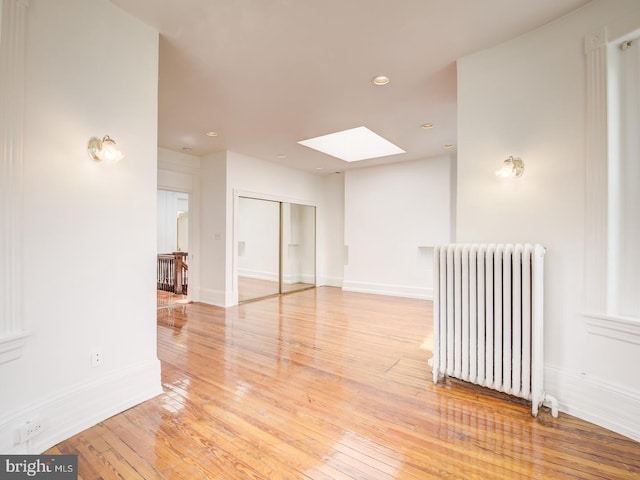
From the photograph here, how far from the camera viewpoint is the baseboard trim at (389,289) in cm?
607

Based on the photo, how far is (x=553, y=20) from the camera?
217 cm

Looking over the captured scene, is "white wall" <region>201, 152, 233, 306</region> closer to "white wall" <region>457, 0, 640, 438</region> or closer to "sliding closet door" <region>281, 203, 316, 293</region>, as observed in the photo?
"sliding closet door" <region>281, 203, 316, 293</region>

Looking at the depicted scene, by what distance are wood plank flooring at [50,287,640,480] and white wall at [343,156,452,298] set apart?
3125mm

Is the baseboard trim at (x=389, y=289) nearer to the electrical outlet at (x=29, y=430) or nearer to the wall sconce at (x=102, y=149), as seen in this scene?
the wall sconce at (x=102, y=149)

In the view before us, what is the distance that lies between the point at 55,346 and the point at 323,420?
5.71 ft

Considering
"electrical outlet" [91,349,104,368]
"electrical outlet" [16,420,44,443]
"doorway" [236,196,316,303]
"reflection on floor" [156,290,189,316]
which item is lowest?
"reflection on floor" [156,290,189,316]

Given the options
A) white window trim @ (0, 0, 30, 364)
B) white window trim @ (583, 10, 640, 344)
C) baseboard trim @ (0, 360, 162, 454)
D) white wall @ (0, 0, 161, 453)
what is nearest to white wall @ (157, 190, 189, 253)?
white wall @ (0, 0, 161, 453)

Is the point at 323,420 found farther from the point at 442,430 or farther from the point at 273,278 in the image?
the point at 273,278

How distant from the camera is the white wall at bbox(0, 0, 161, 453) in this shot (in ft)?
5.60

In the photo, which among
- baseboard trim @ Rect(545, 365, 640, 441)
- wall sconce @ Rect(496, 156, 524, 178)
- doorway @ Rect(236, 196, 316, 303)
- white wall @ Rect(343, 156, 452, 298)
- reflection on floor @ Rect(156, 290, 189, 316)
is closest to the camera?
baseboard trim @ Rect(545, 365, 640, 441)

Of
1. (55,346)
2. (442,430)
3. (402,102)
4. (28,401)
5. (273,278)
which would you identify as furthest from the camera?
(273,278)

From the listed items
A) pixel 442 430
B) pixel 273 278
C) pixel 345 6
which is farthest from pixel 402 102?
pixel 273 278

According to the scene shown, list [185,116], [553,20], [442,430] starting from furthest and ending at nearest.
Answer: [185,116] < [553,20] < [442,430]

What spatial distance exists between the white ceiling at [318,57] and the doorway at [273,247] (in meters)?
2.16
